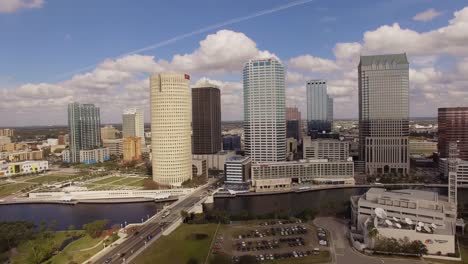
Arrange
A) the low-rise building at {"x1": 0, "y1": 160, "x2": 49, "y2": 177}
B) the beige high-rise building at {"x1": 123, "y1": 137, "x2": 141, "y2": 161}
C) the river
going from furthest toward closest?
the beige high-rise building at {"x1": 123, "y1": 137, "x2": 141, "y2": 161} < the low-rise building at {"x1": 0, "y1": 160, "x2": 49, "y2": 177} < the river

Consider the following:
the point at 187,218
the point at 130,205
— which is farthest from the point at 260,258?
the point at 130,205

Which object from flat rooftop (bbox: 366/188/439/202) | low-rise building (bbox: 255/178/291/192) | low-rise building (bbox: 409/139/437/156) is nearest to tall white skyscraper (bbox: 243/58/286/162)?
low-rise building (bbox: 255/178/291/192)

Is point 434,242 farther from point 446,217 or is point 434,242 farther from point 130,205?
point 130,205

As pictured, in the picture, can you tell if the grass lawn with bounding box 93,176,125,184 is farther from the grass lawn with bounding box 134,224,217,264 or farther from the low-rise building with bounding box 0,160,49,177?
the grass lawn with bounding box 134,224,217,264

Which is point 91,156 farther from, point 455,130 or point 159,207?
point 455,130

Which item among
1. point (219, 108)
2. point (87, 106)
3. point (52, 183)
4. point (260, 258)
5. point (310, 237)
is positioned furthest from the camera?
point (87, 106)

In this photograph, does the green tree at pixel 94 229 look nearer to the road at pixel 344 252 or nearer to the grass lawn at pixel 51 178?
the road at pixel 344 252

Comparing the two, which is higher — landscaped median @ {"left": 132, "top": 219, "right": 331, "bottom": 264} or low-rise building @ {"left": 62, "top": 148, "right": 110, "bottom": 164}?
low-rise building @ {"left": 62, "top": 148, "right": 110, "bottom": 164}
